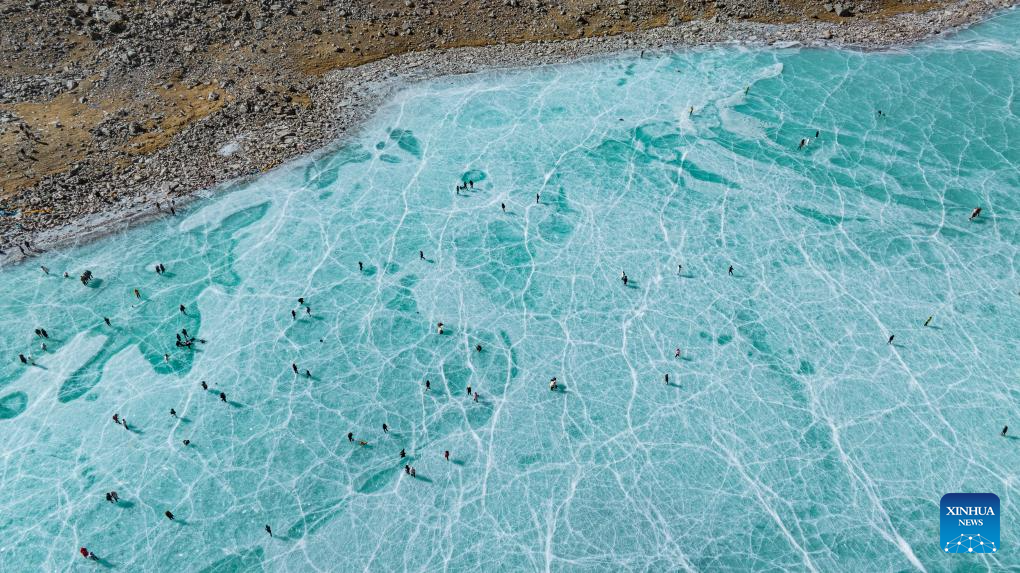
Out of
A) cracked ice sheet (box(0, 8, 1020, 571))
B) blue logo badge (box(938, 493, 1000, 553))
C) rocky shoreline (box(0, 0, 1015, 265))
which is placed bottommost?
blue logo badge (box(938, 493, 1000, 553))

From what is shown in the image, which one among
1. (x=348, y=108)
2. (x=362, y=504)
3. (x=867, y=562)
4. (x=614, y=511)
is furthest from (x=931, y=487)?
(x=348, y=108)

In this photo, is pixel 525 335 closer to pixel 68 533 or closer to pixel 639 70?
pixel 68 533

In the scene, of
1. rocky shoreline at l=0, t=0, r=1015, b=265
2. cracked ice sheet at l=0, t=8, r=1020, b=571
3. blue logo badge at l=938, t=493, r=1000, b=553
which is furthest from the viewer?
rocky shoreline at l=0, t=0, r=1015, b=265

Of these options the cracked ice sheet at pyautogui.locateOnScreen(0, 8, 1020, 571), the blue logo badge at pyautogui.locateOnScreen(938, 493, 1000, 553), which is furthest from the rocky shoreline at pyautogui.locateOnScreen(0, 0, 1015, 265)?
the blue logo badge at pyautogui.locateOnScreen(938, 493, 1000, 553)

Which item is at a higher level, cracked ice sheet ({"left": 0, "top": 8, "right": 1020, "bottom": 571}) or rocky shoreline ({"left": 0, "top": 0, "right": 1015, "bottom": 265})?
rocky shoreline ({"left": 0, "top": 0, "right": 1015, "bottom": 265})

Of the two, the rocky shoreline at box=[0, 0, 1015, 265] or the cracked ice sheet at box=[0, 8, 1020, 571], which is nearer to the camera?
the cracked ice sheet at box=[0, 8, 1020, 571]

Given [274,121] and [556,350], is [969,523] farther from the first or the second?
[274,121]

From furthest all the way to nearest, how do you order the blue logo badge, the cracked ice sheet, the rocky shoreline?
the rocky shoreline < the cracked ice sheet < the blue logo badge

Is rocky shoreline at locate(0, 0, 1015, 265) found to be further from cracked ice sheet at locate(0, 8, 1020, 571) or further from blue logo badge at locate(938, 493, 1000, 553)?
blue logo badge at locate(938, 493, 1000, 553)
